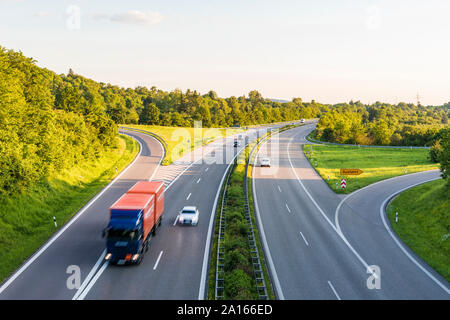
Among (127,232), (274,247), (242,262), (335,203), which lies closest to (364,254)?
(274,247)

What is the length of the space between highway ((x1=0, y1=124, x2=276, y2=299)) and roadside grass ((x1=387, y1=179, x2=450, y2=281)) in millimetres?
15995

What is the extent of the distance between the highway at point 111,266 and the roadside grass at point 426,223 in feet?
52.5

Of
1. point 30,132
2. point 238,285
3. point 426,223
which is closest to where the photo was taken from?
point 238,285

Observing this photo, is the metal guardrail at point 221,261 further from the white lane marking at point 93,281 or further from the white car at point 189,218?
the white lane marking at point 93,281

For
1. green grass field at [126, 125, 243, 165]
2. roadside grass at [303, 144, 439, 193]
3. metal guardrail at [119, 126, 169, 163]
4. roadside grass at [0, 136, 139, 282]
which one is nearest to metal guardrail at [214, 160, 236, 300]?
roadside grass at [0, 136, 139, 282]

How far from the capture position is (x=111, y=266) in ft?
59.0

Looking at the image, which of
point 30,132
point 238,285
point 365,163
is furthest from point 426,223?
point 30,132

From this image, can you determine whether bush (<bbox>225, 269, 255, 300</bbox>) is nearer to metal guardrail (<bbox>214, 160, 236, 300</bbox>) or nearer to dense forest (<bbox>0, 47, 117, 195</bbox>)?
metal guardrail (<bbox>214, 160, 236, 300</bbox>)

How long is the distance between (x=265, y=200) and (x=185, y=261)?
15.1m

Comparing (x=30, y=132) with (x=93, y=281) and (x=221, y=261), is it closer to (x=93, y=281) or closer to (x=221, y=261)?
(x=93, y=281)

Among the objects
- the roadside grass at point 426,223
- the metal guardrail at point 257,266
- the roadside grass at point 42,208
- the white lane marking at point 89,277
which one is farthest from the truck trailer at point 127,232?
the roadside grass at point 426,223

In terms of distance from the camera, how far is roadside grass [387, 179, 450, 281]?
2122 cm

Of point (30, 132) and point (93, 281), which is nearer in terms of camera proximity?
point (93, 281)

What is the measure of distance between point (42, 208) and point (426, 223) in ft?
114
